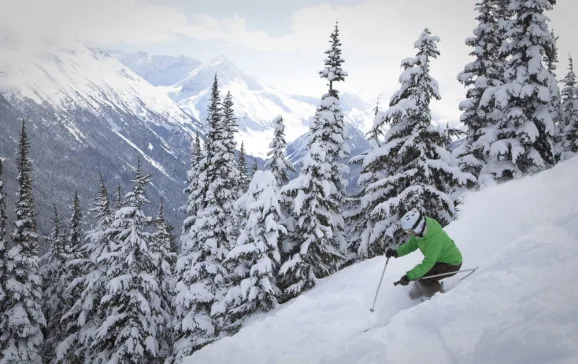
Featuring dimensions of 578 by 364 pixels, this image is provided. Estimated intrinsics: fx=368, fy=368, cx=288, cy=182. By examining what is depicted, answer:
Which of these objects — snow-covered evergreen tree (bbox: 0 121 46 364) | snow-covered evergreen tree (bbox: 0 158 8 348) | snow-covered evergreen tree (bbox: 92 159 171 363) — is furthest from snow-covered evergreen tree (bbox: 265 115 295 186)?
snow-covered evergreen tree (bbox: 0 158 8 348)

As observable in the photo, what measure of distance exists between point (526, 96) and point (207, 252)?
60.5ft

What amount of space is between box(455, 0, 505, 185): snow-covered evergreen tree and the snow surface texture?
733 centimetres

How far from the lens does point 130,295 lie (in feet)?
66.4

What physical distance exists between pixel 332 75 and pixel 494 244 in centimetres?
1340

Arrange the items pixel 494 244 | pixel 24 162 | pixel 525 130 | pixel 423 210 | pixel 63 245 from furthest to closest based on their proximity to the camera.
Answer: pixel 63 245 < pixel 24 162 < pixel 525 130 < pixel 423 210 < pixel 494 244

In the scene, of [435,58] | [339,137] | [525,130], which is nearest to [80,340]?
[339,137]

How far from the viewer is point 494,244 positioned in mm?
9836

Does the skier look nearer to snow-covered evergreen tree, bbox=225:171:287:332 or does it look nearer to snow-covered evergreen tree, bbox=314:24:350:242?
snow-covered evergreen tree, bbox=225:171:287:332

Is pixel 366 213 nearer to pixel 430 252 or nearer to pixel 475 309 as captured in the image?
pixel 430 252

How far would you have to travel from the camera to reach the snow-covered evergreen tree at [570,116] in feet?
88.5

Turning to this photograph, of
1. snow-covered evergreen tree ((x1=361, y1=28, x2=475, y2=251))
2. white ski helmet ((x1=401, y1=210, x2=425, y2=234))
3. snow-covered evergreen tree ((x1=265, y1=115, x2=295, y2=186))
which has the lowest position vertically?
white ski helmet ((x1=401, y1=210, x2=425, y2=234))

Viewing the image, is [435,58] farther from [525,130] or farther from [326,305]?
[326,305]

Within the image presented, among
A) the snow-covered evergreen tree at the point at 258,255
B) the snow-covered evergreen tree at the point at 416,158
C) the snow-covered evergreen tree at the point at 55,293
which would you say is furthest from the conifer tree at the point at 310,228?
the snow-covered evergreen tree at the point at 55,293

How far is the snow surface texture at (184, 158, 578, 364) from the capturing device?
4.96 meters
